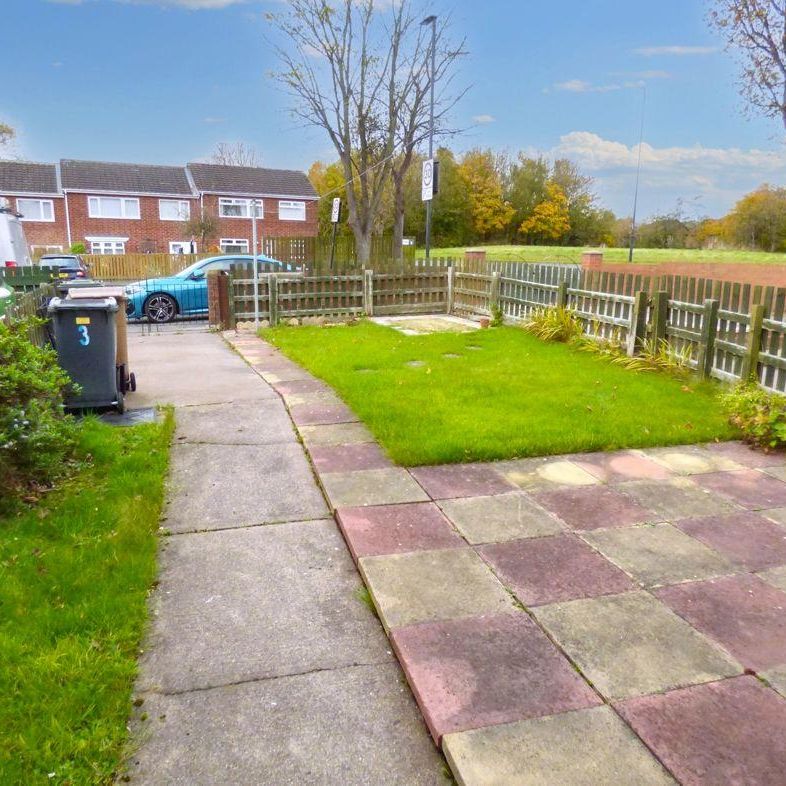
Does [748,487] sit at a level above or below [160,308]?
below

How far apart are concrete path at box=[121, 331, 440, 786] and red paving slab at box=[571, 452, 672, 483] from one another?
6.90 ft

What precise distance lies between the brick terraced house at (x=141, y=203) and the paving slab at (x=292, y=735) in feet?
129

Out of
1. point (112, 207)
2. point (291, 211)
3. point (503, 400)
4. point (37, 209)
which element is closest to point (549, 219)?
point (291, 211)

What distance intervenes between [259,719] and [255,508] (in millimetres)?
2029

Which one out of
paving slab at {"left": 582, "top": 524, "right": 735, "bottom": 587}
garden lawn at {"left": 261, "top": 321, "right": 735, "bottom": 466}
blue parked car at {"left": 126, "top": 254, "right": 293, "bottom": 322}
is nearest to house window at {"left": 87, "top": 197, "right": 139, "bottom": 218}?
blue parked car at {"left": 126, "top": 254, "right": 293, "bottom": 322}

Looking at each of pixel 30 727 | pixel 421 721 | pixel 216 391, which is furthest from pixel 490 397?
pixel 30 727

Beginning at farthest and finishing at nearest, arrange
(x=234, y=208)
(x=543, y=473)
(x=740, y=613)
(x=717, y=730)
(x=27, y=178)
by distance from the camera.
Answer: (x=234, y=208)
(x=27, y=178)
(x=543, y=473)
(x=740, y=613)
(x=717, y=730)

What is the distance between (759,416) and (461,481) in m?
2.98

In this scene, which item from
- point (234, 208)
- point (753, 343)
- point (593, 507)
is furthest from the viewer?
point (234, 208)

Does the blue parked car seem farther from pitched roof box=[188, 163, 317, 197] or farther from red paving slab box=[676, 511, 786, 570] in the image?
pitched roof box=[188, 163, 317, 197]

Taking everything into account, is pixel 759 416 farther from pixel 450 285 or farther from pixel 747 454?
pixel 450 285

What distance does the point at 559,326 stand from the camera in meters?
11.0

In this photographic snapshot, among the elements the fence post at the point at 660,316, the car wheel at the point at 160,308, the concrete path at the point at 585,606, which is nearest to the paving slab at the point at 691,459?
the concrete path at the point at 585,606

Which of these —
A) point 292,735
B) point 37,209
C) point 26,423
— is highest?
point 37,209
